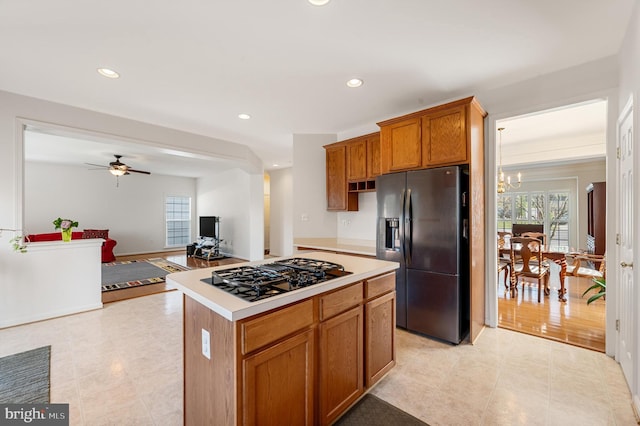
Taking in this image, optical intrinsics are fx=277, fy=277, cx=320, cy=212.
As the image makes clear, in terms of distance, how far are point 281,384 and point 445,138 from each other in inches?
102

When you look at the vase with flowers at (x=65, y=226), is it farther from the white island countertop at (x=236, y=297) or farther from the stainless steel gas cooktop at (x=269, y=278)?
the stainless steel gas cooktop at (x=269, y=278)

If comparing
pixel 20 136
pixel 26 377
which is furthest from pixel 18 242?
pixel 26 377

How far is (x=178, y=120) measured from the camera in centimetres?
400

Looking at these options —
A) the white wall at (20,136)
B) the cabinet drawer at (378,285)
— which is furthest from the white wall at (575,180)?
the white wall at (20,136)

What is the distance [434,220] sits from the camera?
2785mm

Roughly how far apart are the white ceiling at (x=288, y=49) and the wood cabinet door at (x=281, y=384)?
208 centimetres

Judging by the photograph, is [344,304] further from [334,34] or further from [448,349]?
[334,34]

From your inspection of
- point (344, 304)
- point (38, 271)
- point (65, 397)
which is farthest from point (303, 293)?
point (38, 271)

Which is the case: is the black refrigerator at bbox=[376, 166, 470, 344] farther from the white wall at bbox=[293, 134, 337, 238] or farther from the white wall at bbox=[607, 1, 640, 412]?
the white wall at bbox=[293, 134, 337, 238]

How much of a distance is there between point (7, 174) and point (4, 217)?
0.48 meters

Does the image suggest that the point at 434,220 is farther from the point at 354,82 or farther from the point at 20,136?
the point at 20,136

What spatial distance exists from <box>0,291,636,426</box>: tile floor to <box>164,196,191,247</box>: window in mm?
6575

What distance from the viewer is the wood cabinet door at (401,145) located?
301cm

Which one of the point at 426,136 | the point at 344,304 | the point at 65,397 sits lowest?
the point at 65,397
